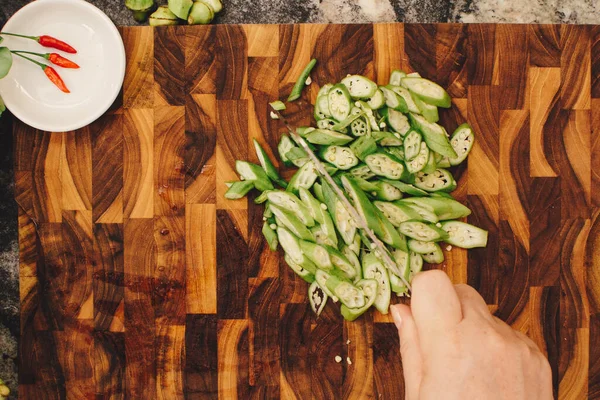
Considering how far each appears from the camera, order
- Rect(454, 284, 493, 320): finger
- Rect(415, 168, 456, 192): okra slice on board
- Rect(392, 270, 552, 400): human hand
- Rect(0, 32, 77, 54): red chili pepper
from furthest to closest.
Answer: Rect(415, 168, 456, 192): okra slice on board → Rect(0, 32, 77, 54): red chili pepper → Rect(454, 284, 493, 320): finger → Rect(392, 270, 552, 400): human hand

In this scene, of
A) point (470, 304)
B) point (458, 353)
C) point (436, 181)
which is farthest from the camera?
point (436, 181)

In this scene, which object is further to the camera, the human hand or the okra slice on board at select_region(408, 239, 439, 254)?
the okra slice on board at select_region(408, 239, 439, 254)

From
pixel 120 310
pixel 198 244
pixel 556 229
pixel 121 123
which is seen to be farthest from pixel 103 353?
pixel 556 229

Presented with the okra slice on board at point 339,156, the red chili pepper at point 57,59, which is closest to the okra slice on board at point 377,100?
the okra slice on board at point 339,156

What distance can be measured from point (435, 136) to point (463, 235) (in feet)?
1.50

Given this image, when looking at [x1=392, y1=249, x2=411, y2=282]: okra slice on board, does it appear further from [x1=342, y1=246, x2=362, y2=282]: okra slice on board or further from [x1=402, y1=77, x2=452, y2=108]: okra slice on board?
[x1=402, y1=77, x2=452, y2=108]: okra slice on board

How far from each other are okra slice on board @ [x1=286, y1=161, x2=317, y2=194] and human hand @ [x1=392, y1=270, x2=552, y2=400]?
2.20 feet

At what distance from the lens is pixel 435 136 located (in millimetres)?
2168

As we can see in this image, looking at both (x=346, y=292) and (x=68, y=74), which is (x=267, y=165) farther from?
(x=68, y=74)

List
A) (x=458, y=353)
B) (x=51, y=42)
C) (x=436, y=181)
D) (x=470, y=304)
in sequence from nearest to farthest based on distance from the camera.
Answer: (x=458, y=353) → (x=470, y=304) → (x=51, y=42) → (x=436, y=181)

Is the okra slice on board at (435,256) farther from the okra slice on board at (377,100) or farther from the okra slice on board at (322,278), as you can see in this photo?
the okra slice on board at (377,100)

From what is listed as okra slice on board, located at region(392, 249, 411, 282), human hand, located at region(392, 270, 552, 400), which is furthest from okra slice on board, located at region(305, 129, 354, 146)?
human hand, located at region(392, 270, 552, 400)

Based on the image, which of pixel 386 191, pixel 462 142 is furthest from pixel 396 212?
pixel 462 142

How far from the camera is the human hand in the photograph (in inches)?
65.0
